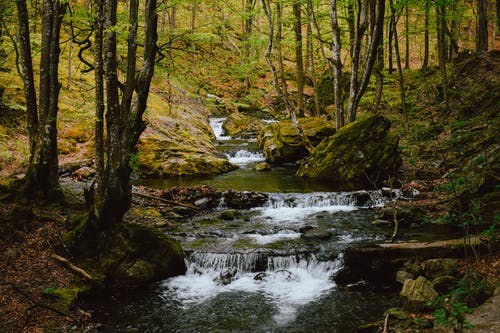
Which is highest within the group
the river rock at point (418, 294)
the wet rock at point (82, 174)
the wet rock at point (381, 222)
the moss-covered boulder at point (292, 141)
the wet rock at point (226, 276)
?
the moss-covered boulder at point (292, 141)

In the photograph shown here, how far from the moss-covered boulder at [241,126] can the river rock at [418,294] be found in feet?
67.7

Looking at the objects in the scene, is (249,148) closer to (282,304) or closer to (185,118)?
(185,118)

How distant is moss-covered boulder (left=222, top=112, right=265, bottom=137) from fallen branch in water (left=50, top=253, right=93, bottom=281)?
1948 cm

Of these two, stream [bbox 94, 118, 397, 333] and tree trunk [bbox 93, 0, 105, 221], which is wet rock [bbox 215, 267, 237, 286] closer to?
stream [bbox 94, 118, 397, 333]

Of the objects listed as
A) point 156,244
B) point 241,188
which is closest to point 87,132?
point 241,188

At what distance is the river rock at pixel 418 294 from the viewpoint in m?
5.96

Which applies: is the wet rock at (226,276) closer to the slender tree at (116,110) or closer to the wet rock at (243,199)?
the slender tree at (116,110)

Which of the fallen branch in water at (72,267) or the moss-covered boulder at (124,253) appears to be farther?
the moss-covered boulder at (124,253)

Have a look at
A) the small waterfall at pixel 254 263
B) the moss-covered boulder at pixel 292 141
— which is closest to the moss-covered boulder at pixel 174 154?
the moss-covered boulder at pixel 292 141

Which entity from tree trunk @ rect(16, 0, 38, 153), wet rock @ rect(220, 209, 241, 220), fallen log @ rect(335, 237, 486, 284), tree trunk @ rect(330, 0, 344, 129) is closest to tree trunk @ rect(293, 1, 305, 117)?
tree trunk @ rect(330, 0, 344, 129)

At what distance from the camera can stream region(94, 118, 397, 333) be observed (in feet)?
22.5

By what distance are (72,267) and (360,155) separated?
11.9 meters

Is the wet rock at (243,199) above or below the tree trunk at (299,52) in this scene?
below

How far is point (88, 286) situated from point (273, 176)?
428 inches
